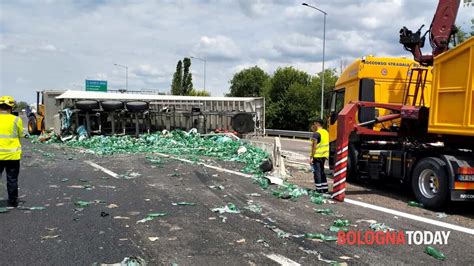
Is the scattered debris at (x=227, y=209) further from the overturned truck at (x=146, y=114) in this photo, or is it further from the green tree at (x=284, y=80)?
the green tree at (x=284, y=80)

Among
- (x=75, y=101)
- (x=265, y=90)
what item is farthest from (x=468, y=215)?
(x=265, y=90)

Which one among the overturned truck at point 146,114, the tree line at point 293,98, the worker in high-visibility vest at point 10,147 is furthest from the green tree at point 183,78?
the worker in high-visibility vest at point 10,147

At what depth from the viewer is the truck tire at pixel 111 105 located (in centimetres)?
2120

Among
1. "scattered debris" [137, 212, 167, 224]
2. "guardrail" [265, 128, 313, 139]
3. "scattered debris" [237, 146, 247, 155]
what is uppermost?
"scattered debris" [237, 146, 247, 155]

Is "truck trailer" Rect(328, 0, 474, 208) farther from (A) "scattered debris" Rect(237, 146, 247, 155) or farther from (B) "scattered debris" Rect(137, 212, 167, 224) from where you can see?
(A) "scattered debris" Rect(237, 146, 247, 155)

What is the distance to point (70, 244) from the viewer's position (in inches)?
206

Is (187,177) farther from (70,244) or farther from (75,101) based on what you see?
(75,101)

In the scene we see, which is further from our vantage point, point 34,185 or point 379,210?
point 34,185

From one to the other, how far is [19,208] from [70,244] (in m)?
2.41

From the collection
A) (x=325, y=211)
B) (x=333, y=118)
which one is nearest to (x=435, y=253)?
(x=325, y=211)

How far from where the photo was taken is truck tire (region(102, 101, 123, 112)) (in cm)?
2120

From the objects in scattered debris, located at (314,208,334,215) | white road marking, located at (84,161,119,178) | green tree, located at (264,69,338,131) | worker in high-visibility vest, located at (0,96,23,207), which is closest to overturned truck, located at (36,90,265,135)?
white road marking, located at (84,161,119,178)

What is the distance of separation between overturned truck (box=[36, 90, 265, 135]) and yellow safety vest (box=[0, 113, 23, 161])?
45.1ft

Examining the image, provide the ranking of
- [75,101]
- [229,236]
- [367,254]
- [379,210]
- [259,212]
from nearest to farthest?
[367,254], [229,236], [259,212], [379,210], [75,101]
